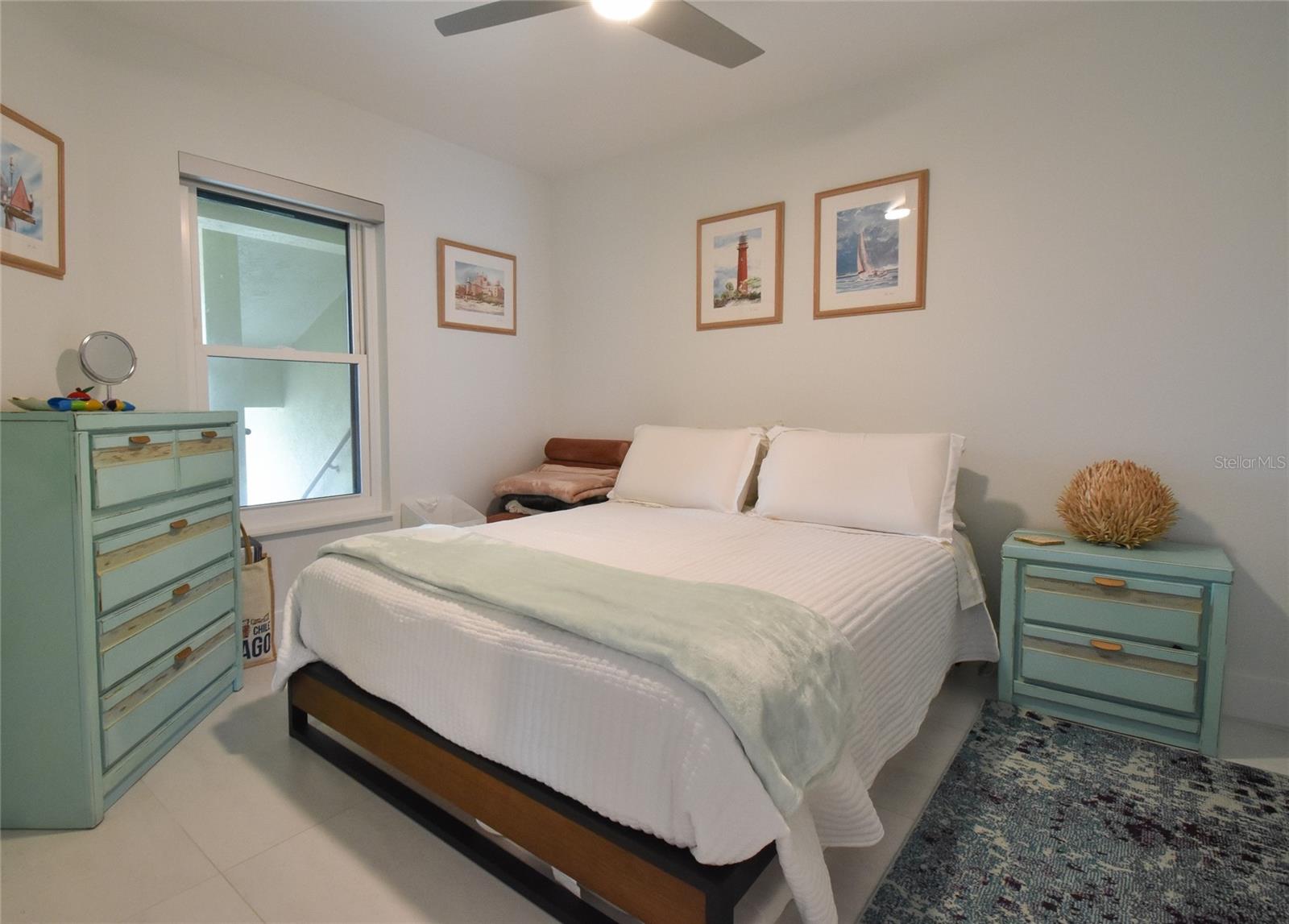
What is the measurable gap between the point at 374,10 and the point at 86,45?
3.37 ft

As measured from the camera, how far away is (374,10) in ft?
7.68

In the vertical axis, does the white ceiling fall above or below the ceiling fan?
above

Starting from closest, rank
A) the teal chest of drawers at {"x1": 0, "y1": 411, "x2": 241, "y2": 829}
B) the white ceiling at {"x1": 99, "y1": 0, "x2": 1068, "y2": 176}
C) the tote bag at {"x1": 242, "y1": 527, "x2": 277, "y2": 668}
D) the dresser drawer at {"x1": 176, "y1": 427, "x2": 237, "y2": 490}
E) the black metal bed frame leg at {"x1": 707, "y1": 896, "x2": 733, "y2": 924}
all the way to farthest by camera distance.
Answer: the black metal bed frame leg at {"x1": 707, "y1": 896, "x2": 733, "y2": 924}
the teal chest of drawers at {"x1": 0, "y1": 411, "x2": 241, "y2": 829}
the dresser drawer at {"x1": 176, "y1": 427, "x2": 237, "y2": 490}
the white ceiling at {"x1": 99, "y1": 0, "x2": 1068, "y2": 176}
the tote bag at {"x1": 242, "y1": 527, "x2": 277, "y2": 668}

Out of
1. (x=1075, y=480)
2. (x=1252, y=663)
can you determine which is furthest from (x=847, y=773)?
(x=1252, y=663)

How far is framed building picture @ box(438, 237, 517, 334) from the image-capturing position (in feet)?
11.6

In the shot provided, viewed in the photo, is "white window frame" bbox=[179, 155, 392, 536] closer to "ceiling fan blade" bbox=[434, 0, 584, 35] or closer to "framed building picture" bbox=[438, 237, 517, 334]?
"framed building picture" bbox=[438, 237, 517, 334]

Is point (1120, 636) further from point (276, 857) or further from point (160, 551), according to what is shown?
point (160, 551)

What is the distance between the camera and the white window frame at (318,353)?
2.70 meters

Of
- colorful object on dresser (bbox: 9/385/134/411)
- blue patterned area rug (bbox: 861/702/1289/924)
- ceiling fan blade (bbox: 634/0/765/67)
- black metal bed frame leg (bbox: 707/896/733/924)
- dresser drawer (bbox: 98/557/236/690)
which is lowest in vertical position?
blue patterned area rug (bbox: 861/702/1289/924)

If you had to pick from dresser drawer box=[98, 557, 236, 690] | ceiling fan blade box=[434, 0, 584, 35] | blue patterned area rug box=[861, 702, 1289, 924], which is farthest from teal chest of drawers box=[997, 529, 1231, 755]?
dresser drawer box=[98, 557, 236, 690]

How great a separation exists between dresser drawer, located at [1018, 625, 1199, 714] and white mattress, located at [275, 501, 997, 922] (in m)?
0.16

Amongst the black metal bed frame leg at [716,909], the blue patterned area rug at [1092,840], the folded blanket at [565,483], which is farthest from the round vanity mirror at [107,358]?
the blue patterned area rug at [1092,840]

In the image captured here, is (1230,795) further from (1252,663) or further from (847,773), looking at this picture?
(847,773)

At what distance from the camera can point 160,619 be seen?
2006mm
